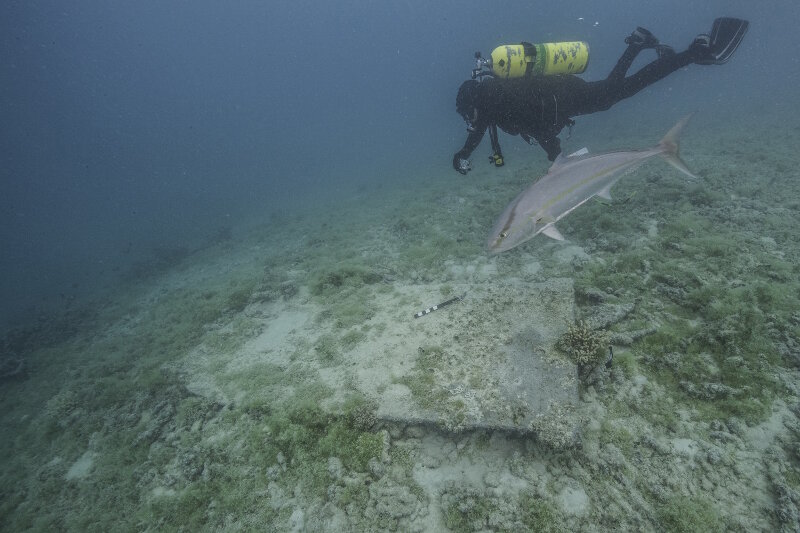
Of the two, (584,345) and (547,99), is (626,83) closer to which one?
(547,99)

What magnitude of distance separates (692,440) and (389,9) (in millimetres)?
171964

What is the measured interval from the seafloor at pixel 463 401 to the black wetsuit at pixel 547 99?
2307 millimetres

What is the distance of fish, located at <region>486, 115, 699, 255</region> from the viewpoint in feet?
11.3

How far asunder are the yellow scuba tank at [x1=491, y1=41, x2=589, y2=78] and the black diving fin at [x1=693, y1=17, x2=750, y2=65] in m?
2.52

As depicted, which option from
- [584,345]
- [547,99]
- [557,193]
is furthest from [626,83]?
[584,345]

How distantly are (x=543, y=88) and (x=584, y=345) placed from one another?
5.59 m

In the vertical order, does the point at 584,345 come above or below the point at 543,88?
below

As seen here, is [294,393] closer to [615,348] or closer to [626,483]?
[626,483]

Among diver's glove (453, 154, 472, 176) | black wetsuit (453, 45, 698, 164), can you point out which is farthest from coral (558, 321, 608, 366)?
black wetsuit (453, 45, 698, 164)

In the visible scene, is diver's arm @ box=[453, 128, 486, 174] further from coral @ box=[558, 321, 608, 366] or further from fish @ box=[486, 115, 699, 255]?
coral @ box=[558, 321, 608, 366]

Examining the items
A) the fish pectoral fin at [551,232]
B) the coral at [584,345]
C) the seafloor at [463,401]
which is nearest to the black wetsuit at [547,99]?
the seafloor at [463,401]

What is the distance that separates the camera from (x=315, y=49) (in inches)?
5576

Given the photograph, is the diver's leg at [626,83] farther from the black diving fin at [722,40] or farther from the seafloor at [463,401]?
the seafloor at [463,401]

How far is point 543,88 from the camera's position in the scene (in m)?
6.66
